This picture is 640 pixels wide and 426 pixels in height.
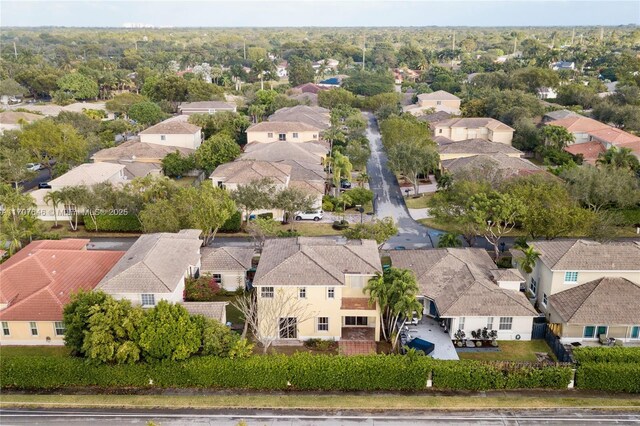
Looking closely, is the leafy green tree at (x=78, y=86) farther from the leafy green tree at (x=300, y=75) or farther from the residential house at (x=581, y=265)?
the residential house at (x=581, y=265)

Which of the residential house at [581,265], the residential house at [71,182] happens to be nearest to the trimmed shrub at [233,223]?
the residential house at [71,182]

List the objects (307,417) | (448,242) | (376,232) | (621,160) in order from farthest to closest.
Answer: (621,160) → (448,242) → (376,232) → (307,417)

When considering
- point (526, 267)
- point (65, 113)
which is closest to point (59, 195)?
point (65, 113)

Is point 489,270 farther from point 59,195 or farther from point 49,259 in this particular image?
point 59,195

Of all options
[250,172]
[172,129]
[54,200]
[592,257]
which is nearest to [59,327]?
[54,200]

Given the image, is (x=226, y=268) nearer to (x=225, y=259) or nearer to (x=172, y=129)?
(x=225, y=259)

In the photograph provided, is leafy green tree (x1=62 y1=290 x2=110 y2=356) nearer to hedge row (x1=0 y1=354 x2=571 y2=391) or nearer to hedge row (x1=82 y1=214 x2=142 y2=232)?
hedge row (x1=0 y1=354 x2=571 y2=391)
